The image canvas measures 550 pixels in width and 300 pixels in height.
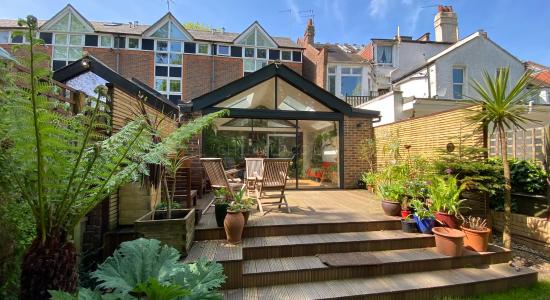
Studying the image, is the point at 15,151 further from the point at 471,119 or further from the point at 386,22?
the point at 386,22

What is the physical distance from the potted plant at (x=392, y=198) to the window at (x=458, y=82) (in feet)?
34.3

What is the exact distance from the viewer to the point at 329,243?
3.80m

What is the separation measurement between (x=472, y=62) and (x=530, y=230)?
36.8ft

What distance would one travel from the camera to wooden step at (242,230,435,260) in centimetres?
364

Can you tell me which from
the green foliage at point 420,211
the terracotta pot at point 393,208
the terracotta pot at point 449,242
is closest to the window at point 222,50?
the terracotta pot at point 393,208

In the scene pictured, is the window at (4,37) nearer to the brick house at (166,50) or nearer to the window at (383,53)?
the brick house at (166,50)

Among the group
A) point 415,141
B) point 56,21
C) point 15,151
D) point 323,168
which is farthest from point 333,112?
point 56,21

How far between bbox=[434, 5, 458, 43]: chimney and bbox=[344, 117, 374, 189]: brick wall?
42.1 feet

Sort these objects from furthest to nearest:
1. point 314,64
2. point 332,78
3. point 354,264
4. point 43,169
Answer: point 314,64 < point 332,78 < point 354,264 < point 43,169

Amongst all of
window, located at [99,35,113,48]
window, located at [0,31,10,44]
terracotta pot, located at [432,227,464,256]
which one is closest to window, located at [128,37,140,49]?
window, located at [99,35,113,48]

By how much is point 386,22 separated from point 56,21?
20085mm

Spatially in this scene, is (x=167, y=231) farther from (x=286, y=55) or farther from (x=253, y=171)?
(x=286, y=55)

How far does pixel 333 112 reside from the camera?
8.14m

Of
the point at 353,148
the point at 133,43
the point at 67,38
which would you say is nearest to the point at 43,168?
the point at 353,148
